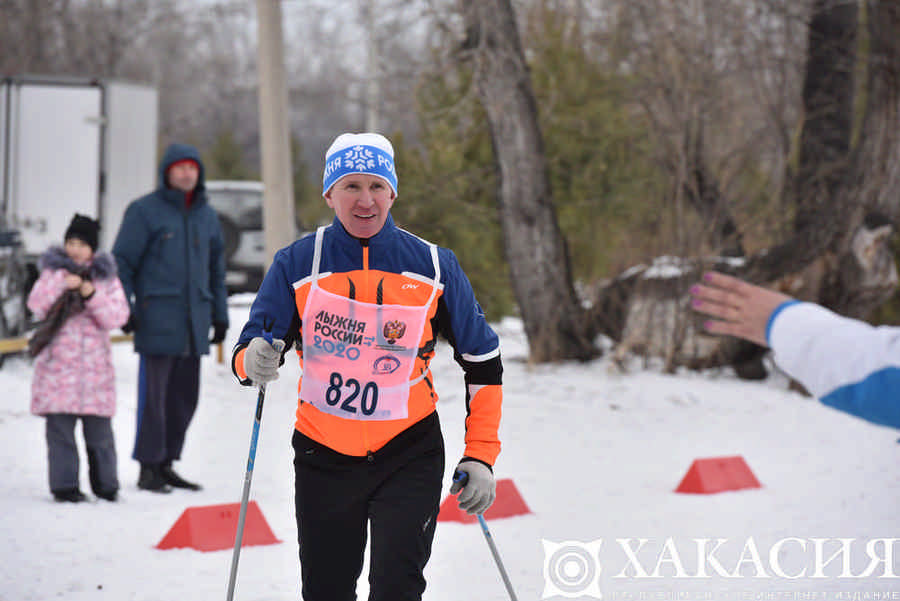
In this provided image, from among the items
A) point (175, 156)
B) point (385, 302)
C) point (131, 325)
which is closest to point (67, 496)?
point (131, 325)

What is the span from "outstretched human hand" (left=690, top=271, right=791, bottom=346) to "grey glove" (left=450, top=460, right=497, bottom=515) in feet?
4.03

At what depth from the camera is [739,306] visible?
2088 millimetres

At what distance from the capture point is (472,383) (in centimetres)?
336

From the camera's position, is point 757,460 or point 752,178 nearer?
point 757,460

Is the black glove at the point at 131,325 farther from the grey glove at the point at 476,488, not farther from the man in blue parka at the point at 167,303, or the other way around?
the grey glove at the point at 476,488

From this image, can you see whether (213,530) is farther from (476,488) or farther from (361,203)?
(361,203)

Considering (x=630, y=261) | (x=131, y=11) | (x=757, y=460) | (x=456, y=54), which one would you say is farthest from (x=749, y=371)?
(x=131, y=11)

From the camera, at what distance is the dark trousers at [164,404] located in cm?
643

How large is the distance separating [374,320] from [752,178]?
10.1m

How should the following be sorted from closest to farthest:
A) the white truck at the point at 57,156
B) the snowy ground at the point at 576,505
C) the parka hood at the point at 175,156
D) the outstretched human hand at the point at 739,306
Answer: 1. the outstretched human hand at the point at 739,306
2. the snowy ground at the point at 576,505
3. the parka hood at the point at 175,156
4. the white truck at the point at 57,156

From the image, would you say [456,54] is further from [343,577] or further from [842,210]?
[343,577]

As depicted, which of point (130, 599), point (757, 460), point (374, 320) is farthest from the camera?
point (757, 460)

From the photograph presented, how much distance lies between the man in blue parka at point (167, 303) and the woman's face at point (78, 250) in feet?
0.93

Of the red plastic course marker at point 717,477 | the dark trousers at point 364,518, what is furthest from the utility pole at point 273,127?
the dark trousers at point 364,518
